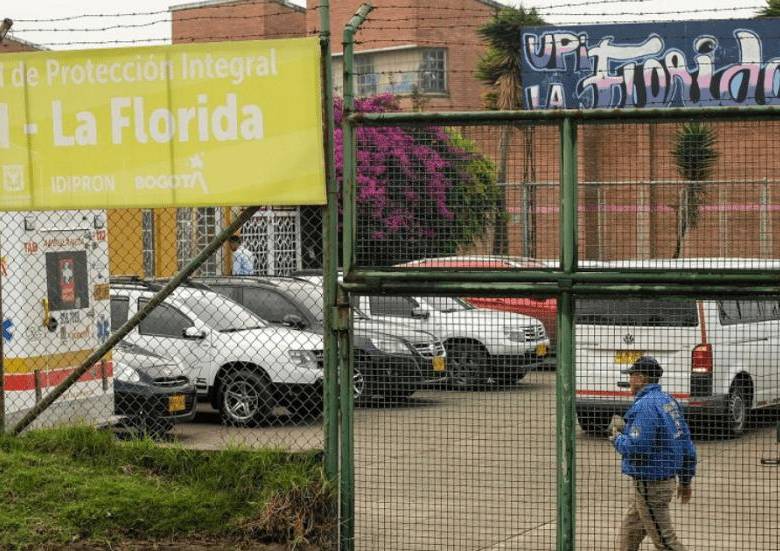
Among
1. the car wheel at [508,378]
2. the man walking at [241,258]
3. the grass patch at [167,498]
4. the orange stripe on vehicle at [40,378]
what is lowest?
the grass patch at [167,498]

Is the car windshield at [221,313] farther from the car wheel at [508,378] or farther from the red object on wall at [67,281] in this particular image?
the car wheel at [508,378]

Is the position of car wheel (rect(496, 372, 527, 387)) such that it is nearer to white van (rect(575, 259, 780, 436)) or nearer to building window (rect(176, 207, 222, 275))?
white van (rect(575, 259, 780, 436))

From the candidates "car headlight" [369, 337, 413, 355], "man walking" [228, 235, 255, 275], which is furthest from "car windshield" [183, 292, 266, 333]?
"car headlight" [369, 337, 413, 355]

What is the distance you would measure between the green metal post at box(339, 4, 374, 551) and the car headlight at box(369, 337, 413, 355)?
1.59 ft

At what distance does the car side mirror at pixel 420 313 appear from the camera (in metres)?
8.85

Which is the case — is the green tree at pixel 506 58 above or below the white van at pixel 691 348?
above

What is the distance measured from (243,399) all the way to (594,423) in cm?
505

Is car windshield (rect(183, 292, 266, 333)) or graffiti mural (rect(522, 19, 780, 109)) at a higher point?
graffiti mural (rect(522, 19, 780, 109))

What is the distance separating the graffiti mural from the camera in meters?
35.8

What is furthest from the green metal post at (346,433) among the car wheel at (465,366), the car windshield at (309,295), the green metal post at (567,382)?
the car windshield at (309,295)

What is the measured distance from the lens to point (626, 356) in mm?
7809

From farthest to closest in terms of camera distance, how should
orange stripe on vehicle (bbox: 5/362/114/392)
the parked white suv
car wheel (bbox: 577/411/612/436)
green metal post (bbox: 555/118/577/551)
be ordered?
orange stripe on vehicle (bbox: 5/362/114/392) < car wheel (bbox: 577/411/612/436) < the parked white suv < green metal post (bbox: 555/118/577/551)

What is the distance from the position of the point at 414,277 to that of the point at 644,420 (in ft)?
5.21

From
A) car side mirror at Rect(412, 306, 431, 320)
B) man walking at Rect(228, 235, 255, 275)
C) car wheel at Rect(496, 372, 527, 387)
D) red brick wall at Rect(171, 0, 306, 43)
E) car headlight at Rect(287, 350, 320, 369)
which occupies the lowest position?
car headlight at Rect(287, 350, 320, 369)
